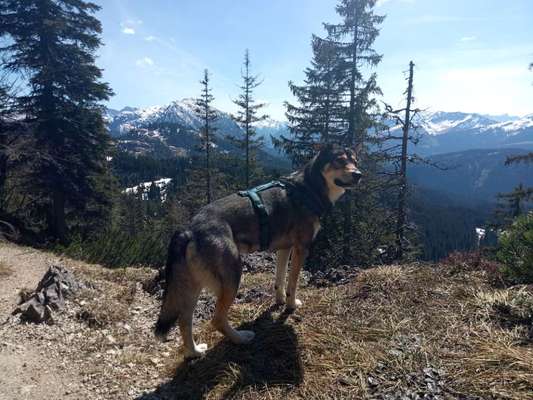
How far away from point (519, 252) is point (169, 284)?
17.2 ft

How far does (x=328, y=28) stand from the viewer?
69.6 ft

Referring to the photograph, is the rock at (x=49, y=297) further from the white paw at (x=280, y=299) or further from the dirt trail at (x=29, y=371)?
the white paw at (x=280, y=299)

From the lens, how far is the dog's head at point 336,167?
5.45 m

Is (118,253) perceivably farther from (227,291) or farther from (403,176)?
(403,176)

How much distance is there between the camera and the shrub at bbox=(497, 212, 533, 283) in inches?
206

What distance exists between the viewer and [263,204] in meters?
4.75

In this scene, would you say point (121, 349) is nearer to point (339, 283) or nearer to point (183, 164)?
point (339, 283)

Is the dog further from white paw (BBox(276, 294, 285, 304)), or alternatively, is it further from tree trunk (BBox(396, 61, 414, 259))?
tree trunk (BBox(396, 61, 414, 259))

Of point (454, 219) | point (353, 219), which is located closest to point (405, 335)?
point (353, 219)

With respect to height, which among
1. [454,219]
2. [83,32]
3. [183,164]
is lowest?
[454,219]

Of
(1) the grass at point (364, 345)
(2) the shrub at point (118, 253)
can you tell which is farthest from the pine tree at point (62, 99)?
(1) the grass at point (364, 345)

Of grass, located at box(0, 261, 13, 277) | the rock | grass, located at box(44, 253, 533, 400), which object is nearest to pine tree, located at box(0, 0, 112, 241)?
grass, located at box(0, 261, 13, 277)

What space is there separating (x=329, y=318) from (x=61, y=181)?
1809 centimetres

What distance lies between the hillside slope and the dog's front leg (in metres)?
0.17
